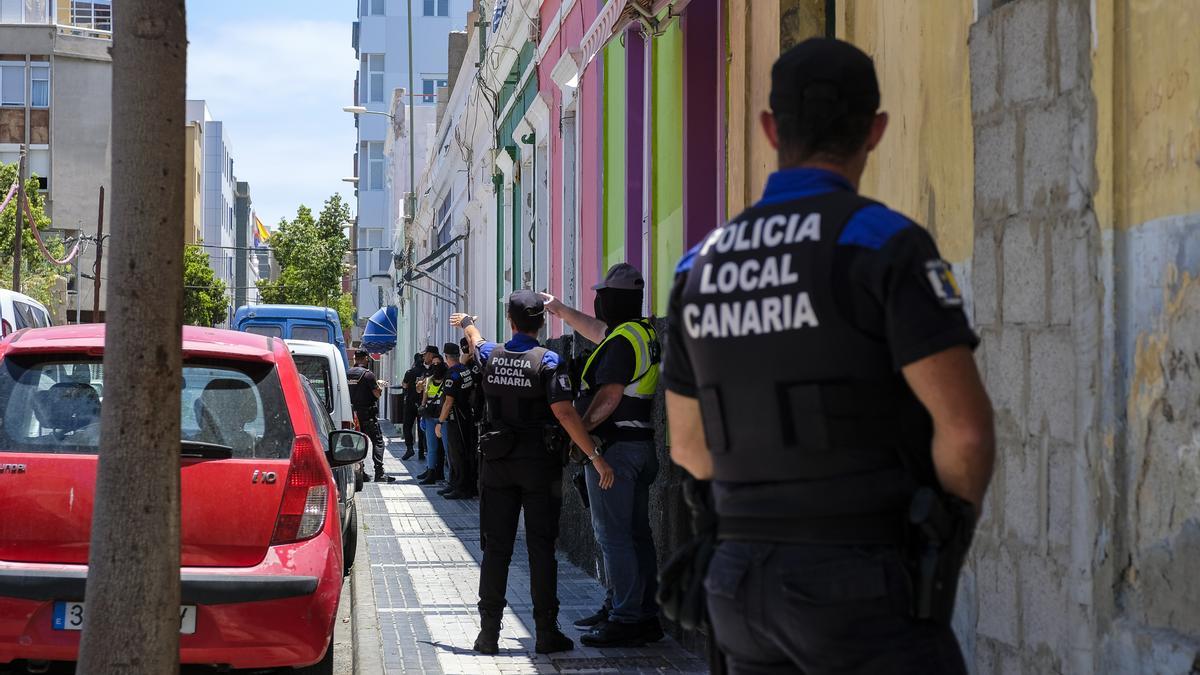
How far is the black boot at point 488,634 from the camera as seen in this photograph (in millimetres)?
7934

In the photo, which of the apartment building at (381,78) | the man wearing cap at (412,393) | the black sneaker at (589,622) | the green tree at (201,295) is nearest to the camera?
the black sneaker at (589,622)

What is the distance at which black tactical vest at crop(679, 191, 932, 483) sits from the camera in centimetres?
283

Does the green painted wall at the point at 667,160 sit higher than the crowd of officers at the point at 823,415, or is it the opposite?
the green painted wall at the point at 667,160

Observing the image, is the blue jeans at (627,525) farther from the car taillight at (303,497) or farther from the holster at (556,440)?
the car taillight at (303,497)

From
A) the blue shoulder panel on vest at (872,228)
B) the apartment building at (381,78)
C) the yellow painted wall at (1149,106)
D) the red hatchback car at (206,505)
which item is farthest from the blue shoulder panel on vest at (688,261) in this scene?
the apartment building at (381,78)

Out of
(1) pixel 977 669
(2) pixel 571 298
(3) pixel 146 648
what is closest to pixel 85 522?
(3) pixel 146 648

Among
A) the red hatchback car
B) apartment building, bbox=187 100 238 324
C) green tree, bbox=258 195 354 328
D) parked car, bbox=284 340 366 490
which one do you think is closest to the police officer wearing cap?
the red hatchback car

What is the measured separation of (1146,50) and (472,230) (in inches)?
949

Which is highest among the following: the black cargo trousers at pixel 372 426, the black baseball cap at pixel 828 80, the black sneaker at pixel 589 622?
the black baseball cap at pixel 828 80

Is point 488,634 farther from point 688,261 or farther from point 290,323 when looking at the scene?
point 290,323

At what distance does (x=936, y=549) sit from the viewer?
275cm

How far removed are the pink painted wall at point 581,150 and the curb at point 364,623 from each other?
3.47 m

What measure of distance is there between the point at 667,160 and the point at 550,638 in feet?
12.8

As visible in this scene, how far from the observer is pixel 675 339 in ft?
10.6
